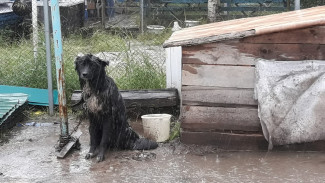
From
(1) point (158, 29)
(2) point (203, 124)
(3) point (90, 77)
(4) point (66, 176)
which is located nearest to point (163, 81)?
(2) point (203, 124)

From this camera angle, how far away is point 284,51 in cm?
577

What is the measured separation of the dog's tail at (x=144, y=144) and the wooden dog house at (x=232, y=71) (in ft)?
1.32

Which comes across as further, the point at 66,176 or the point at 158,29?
the point at 158,29

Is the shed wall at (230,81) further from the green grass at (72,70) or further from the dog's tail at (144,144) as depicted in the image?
the green grass at (72,70)

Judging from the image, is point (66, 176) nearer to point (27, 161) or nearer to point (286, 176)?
point (27, 161)

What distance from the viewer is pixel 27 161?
5.80 m

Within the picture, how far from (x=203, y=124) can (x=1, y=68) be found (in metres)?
4.49

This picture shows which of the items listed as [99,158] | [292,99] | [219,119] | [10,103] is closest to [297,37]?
[292,99]

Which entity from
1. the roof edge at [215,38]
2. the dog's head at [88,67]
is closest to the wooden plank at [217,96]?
the roof edge at [215,38]

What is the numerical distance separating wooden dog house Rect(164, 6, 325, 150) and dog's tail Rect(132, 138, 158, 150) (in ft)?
1.32

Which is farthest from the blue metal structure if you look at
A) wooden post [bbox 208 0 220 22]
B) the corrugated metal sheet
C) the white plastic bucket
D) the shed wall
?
the shed wall

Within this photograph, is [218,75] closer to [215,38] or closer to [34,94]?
[215,38]

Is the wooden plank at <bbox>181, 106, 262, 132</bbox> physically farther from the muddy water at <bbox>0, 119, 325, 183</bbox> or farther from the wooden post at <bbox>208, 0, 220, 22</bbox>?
the wooden post at <bbox>208, 0, 220, 22</bbox>

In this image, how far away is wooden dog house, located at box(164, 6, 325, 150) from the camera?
5711 mm
